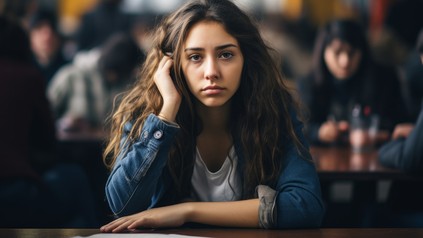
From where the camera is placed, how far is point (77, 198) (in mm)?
3340

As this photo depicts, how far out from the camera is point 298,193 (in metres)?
1.90

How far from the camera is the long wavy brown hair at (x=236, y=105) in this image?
6.59 ft

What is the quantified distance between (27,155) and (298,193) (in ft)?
5.02

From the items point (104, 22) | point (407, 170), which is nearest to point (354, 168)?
point (407, 170)

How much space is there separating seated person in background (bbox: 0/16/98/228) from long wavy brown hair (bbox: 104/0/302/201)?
977mm

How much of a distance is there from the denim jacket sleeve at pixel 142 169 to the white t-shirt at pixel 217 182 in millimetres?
165

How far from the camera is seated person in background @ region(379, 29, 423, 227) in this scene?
2.65 metres

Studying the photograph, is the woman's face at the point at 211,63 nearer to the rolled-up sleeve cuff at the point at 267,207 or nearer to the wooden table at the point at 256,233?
the rolled-up sleeve cuff at the point at 267,207

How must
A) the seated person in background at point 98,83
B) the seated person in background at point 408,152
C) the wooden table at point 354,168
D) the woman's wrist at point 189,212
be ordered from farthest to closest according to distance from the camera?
the seated person in background at point 98,83 < the wooden table at point 354,168 < the seated person in background at point 408,152 < the woman's wrist at point 189,212

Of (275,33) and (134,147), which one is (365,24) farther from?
(134,147)

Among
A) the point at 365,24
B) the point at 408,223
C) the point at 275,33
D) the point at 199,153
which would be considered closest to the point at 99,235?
the point at 199,153

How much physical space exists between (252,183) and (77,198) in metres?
1.50

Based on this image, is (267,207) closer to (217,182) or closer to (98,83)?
(217,182)

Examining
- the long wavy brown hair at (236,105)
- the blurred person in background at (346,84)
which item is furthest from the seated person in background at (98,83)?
the long wavy brown hair at (236,105)
